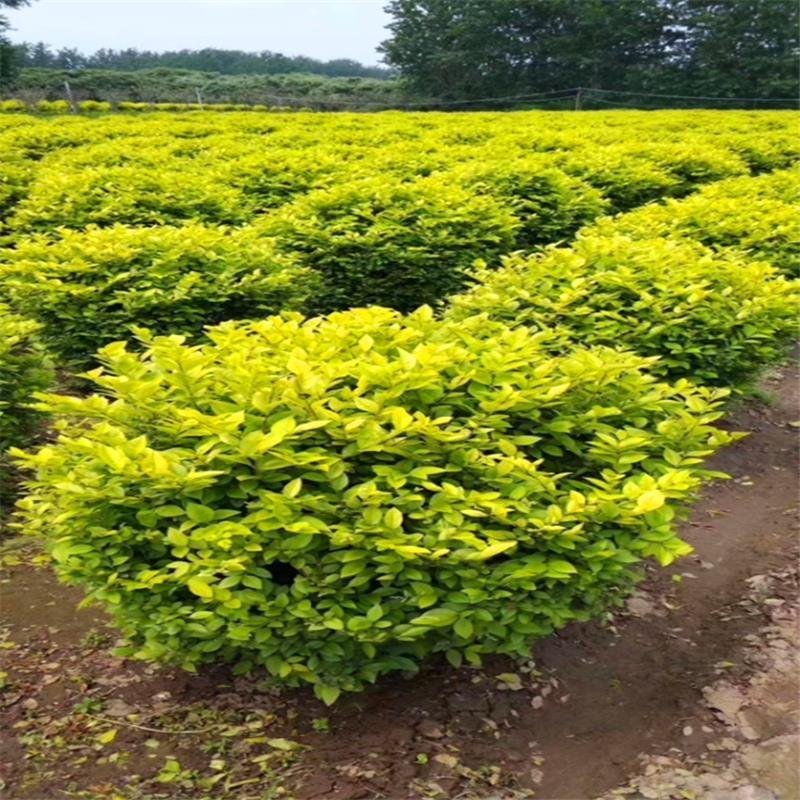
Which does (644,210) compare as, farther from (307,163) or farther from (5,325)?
(5,325)

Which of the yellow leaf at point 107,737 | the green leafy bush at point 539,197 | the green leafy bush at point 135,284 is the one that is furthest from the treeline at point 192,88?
the yellow leaf at point 107,737

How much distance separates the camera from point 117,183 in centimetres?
587

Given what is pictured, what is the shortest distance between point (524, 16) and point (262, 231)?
4164 centimetres

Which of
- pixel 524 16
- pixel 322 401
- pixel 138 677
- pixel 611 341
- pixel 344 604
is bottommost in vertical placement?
pixel 138 677

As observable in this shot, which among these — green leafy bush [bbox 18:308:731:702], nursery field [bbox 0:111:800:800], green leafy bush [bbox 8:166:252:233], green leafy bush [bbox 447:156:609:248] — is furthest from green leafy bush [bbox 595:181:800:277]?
green leafy bush [bbox 8:166:252:233]

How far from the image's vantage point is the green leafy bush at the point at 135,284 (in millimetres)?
3811

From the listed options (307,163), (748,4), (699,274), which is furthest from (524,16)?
(699,274)

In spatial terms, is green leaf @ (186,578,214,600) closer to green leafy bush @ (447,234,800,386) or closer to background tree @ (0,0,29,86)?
green leafy bush @ (447,234,800,386)

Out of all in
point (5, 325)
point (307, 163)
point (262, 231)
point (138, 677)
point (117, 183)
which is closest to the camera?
point (138, 677)

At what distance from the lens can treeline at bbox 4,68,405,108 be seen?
93.8 ft

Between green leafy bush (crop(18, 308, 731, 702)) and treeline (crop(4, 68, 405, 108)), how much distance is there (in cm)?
2510

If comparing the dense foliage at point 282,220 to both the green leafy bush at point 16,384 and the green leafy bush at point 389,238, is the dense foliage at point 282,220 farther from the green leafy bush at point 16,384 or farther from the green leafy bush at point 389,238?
the green leafy bush at point 16,384

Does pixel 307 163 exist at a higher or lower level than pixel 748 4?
lower

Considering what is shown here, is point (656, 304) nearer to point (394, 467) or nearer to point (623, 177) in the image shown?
point (394, 467)
